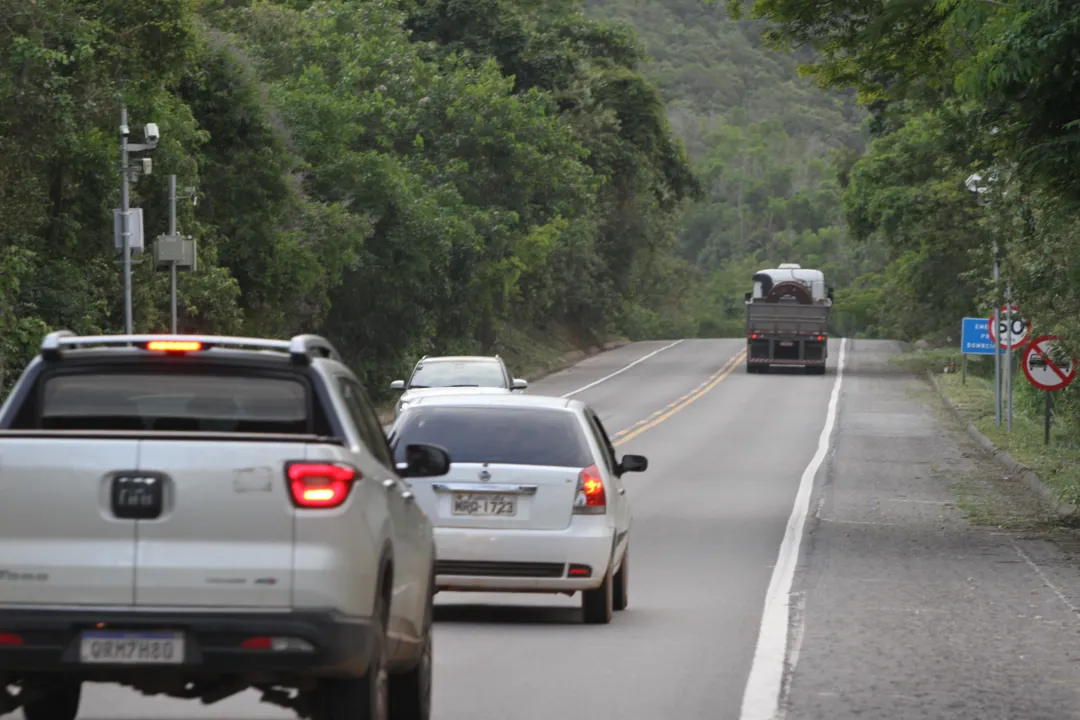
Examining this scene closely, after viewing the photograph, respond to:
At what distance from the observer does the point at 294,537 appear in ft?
22.5

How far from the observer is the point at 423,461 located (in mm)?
9188

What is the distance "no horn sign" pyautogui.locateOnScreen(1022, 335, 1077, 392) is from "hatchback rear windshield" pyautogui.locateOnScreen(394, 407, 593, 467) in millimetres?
16595

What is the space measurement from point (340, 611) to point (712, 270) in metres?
146

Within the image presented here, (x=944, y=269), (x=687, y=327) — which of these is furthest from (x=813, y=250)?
(x=944, y=269)

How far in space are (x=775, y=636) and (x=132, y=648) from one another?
625cm

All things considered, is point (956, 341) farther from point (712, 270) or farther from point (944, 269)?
point (712, 270)

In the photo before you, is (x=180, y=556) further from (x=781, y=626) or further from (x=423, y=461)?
(x=781, y=626)

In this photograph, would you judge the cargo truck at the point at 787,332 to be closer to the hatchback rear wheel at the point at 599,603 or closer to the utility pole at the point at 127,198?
the utility pole at the point at 127,198

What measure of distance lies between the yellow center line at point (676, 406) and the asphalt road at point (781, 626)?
32.3 ft

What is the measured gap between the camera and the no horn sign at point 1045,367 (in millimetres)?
28219

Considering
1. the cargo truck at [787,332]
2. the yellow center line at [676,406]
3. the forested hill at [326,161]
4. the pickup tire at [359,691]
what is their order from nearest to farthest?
the pickup tire at [359,691], the forested hill at [326,161], the yellow center line at [676,406], the cargo truck at [787,332]

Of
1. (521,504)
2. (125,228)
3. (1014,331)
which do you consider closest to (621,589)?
(521,504)

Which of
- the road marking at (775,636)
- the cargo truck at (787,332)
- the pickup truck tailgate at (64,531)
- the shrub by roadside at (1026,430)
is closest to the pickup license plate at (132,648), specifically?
the pickup truck tailgate at (64,531)

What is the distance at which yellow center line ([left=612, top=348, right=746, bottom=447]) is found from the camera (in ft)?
130
